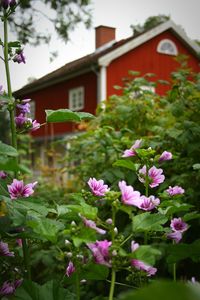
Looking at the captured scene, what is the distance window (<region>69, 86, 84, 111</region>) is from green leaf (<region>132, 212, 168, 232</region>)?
17457mm

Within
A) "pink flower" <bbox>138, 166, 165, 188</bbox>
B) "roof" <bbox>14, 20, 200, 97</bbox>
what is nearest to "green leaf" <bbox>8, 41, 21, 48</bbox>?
"pink flower" <bbox>138, 166, 165, 188</bbox>

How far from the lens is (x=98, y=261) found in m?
1.08

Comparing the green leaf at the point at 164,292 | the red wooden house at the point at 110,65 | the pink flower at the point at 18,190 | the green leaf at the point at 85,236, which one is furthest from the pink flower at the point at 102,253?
the red wooden house at the point at 110,65

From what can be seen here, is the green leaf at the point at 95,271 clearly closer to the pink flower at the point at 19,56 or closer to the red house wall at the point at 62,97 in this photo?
the pink flower at the point at 19,56

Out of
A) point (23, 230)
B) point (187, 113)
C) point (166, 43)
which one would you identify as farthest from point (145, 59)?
point (23, 230)

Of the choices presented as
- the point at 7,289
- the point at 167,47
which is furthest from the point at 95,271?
the point at 167,47

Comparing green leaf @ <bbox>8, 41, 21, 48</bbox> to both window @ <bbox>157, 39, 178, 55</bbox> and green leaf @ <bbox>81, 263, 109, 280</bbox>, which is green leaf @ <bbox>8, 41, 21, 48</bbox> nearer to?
green leaf @ <bbox>81, 263, 109, 280</bbox>

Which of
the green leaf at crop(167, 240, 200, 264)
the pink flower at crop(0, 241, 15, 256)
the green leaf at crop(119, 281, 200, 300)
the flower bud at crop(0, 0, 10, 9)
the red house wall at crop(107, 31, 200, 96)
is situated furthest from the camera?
the red house wall at crop(107, 31, 200, 96)

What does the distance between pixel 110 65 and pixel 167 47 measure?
129 inches

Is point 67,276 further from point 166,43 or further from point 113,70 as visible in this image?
point 166,43

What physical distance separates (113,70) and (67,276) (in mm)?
16163

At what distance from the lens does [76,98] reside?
19.5 metres

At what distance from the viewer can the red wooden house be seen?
16969 mm

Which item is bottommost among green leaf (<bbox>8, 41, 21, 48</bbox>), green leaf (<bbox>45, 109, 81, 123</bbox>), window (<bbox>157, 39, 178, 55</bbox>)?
green leaf (<bbox>45, 109, 81, 123</bbox>)
